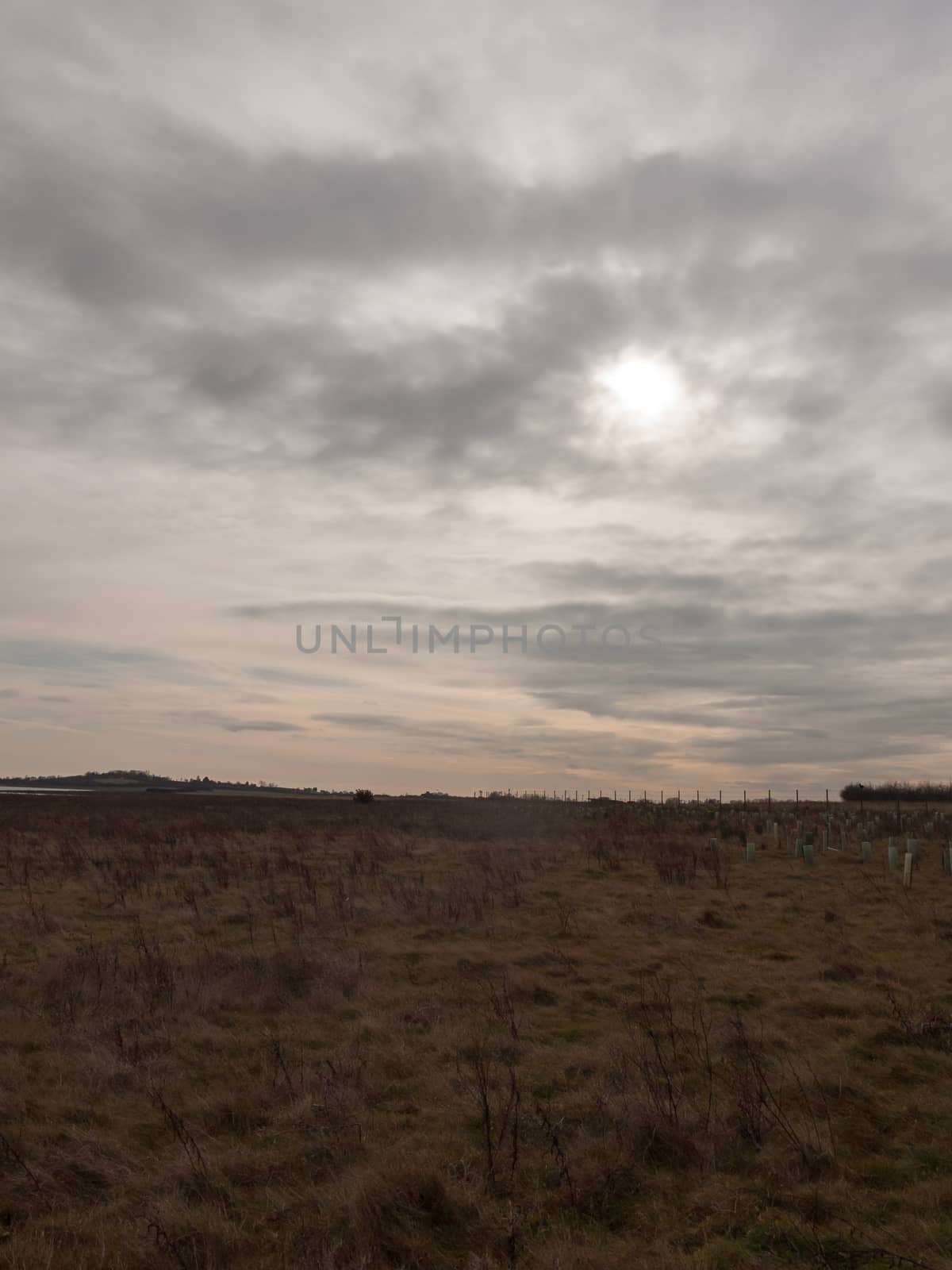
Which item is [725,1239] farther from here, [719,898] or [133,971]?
[719,898]

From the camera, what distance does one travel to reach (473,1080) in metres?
7.42

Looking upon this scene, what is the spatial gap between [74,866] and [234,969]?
456 inches

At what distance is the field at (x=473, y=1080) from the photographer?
5.07 metres

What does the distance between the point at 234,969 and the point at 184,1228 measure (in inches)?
234

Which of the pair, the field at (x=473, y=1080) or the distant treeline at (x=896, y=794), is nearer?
the field at (x=473, y=1080)

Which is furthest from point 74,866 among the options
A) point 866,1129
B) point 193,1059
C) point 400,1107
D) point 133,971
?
point 866,1129

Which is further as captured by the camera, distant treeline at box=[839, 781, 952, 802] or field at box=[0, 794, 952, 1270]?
distant treeline at box=[839, 781, 952, 802]

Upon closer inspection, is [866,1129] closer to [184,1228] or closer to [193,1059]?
[184,1228]

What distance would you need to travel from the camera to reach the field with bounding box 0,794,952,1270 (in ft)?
16.6

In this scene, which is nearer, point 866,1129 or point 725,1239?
point 725,1239

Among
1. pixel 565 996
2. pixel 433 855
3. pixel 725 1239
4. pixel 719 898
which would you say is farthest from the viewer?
pixel 433 855

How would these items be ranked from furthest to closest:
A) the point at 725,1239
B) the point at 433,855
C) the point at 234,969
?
the point at 433,855 < the point at 234,969 < the point at 725,1239

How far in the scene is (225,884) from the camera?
1817 centimetres

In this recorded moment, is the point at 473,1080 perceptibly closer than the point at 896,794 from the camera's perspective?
Yes
